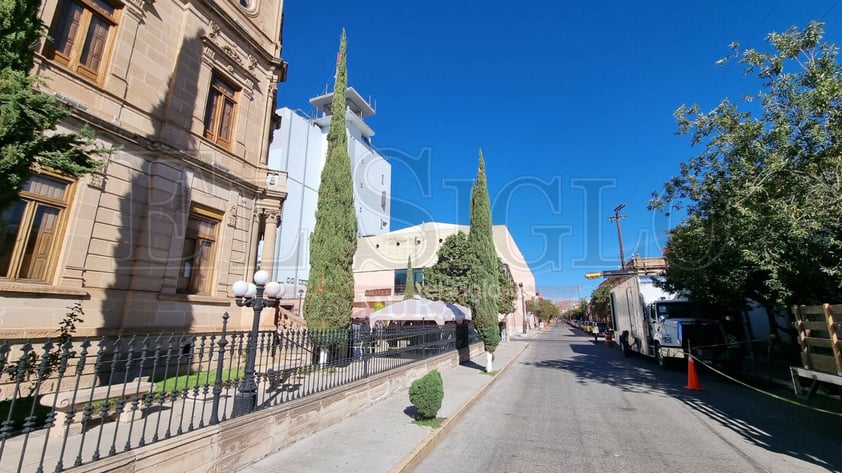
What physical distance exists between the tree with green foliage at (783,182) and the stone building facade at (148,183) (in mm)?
14297

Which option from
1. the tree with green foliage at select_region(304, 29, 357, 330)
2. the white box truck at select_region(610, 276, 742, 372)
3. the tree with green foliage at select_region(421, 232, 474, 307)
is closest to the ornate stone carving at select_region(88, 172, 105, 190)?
the tree with green foliage at select_region(304, 29, 357, 330)

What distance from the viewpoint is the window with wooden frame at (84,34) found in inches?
311

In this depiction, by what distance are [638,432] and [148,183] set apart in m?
12.2

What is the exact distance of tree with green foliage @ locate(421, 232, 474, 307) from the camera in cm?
3052

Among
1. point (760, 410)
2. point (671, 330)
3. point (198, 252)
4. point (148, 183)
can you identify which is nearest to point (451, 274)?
point (671, 330)

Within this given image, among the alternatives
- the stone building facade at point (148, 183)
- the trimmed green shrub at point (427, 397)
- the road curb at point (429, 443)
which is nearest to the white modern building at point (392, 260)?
the stone building facade at point (148, 183)

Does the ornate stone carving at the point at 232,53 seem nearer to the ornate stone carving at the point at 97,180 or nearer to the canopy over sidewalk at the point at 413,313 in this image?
the ornate stone carving at the point at 97,180

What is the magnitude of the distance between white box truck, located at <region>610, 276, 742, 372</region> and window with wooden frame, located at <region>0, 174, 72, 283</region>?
61.9 ft

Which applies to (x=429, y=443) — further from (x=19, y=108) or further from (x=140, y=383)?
(x=19, y=108)

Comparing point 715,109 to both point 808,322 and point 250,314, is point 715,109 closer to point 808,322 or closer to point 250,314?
point 808,322

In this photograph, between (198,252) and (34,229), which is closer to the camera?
(34,229)

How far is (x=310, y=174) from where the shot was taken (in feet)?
142

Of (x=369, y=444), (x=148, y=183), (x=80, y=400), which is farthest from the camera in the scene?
(x=148, y=183)

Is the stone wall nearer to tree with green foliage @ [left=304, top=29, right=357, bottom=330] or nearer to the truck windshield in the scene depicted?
tree with green foliage @ [left=304, top=29, right=357, bottom=330]
